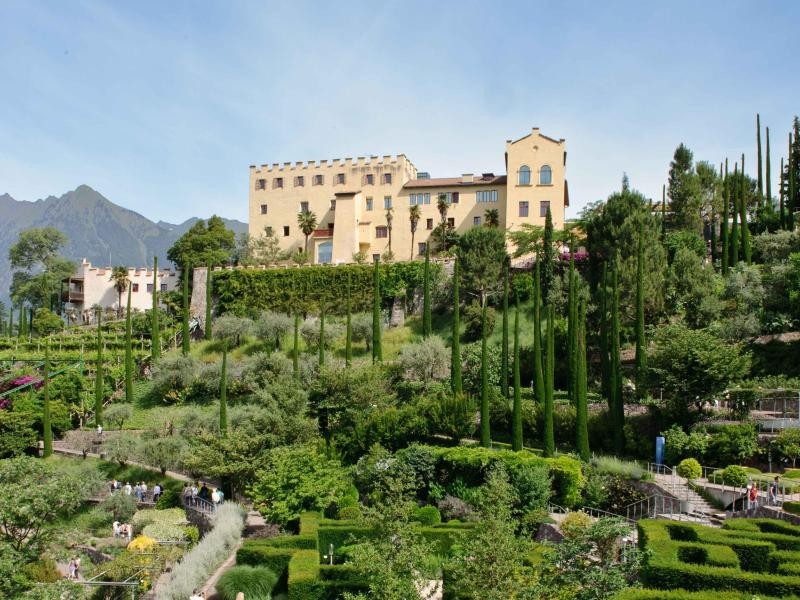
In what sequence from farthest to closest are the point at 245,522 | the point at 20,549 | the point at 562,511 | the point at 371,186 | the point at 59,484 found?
the point at 371,186, the point at 245,522, the point at 562,511, the point at 59,484, the point at 20,549

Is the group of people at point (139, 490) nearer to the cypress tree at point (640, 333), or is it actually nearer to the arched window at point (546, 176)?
the cypress tree at point (640, 333)

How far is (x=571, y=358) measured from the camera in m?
38.9

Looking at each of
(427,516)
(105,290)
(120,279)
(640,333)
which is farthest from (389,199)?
(427,516)

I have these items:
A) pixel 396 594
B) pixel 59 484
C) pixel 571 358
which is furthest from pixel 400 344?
pixel 396 594

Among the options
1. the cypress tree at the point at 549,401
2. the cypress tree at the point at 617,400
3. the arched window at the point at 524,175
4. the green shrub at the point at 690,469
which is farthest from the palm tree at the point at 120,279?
the green shrub at the point at 690,469

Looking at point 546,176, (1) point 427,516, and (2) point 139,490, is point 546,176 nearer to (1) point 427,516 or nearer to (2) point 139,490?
(1) point 427,516

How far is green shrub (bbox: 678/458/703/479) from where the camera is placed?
2975cm

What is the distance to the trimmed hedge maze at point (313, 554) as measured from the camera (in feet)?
74.9

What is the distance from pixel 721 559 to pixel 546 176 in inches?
1898

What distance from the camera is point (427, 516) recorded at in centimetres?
2919

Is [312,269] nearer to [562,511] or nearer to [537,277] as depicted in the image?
[537,277]

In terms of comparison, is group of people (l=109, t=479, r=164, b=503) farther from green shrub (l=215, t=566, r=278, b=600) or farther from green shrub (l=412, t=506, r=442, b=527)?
green shrub (l=412, t=506, r=442, b=527)

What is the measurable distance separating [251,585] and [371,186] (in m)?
51.0

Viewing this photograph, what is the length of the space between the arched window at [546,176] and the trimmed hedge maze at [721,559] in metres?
44.4
